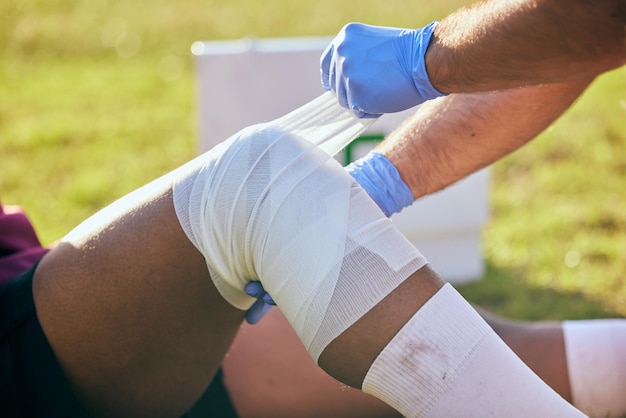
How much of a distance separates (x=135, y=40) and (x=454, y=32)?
13.7 feet

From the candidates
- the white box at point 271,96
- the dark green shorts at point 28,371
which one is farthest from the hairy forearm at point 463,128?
the white box at point 271,96

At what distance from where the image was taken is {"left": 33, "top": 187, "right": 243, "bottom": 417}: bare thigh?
3.42 ft

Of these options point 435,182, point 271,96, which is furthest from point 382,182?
point 271,96

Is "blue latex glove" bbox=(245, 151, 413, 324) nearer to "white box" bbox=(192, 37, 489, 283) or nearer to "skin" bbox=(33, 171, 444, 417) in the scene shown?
"skin" bbox=(33, 171, 444, 417)

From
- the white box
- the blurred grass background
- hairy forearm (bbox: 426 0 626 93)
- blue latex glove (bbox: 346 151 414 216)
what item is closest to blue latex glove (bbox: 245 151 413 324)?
blue latex glove (bbox: 346 151 414 216)

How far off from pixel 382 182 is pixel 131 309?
41 centimetres

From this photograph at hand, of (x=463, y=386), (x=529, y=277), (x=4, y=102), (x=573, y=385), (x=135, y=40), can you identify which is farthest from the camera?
(x=135, y=40)

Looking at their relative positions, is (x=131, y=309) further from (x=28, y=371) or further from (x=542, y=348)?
(x=542, y=348)

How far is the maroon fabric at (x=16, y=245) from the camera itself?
1.27 meters

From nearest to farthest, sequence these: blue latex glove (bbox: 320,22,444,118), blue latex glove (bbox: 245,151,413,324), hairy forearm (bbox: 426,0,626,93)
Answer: hairy forearm (bbox: 426,0,626,93) < blue latex glove (bbox: 320,22,444,118) < blue latex glove (bbox: 245,151,413,324)

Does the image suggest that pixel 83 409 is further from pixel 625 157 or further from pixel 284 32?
pixel 284 32

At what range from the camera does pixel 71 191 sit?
113 inches

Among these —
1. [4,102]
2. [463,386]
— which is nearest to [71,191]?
[4,102]

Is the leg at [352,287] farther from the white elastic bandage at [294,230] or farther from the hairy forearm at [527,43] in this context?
the hairy forearm at [527,43]
